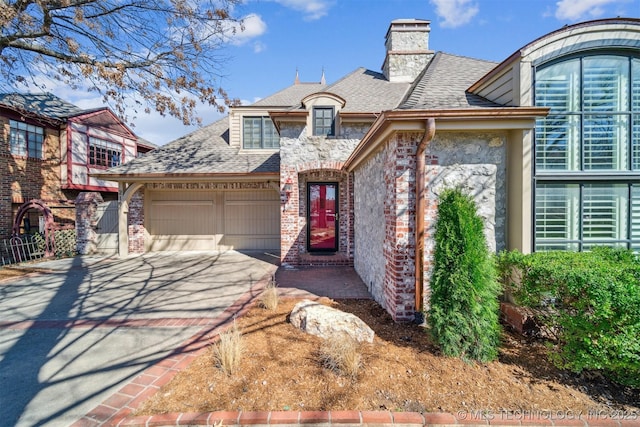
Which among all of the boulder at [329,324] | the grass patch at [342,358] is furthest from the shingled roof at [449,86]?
the grass patch at [342,358]

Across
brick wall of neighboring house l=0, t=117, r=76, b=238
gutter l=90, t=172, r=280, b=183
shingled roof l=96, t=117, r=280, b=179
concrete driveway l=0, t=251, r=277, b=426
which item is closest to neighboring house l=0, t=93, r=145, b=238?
brick wall of neighboring house l=0, t=117, r=76, b=238

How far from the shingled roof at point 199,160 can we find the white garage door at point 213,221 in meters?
1.20

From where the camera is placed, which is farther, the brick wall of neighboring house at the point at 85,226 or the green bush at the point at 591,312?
the brick wall of neighboring house at the point at 85,226

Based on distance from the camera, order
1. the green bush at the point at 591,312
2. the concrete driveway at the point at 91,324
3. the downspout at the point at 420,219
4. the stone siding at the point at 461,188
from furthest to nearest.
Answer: the stone siding at the point at 461,188 → the downspout at the point at 420,219 → the concrete driveway at the point at 91,324 → the green bush at the point at 591,312

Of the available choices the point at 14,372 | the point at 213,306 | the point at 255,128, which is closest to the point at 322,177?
the point at 255,128

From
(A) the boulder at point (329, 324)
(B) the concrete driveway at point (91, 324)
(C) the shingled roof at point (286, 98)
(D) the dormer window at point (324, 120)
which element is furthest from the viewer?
(C) the shingled roof at point (286, 98)

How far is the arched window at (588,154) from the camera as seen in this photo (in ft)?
13.5

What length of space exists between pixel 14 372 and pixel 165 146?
9598mm

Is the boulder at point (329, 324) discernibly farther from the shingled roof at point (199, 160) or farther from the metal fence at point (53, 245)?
the metal fence at point (53, 245)

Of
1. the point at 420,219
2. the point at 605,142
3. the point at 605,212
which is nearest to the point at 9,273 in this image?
the point at 420,219

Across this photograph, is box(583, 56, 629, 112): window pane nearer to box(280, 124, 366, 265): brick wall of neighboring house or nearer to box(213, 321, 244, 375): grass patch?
box(280, 124, 366, 265): brick wall of neighboring house

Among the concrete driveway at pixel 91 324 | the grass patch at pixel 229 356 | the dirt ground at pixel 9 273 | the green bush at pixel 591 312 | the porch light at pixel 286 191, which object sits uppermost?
the porch light at pixel 286 191

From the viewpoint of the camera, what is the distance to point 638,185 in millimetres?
4180

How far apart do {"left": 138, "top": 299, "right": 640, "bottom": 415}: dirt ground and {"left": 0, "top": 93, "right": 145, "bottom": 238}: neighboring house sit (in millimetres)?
11494
